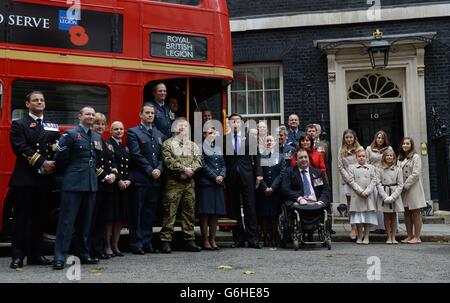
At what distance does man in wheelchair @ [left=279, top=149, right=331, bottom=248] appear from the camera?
8.40m

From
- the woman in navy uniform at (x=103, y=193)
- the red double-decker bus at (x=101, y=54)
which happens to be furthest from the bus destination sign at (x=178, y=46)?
the woman in navy uniform at (x=103, y=193)

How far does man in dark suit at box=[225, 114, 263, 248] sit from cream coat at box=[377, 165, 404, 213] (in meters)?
2.12

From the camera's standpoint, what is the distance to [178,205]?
821 centimetres

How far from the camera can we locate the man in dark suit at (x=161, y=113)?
8523mm

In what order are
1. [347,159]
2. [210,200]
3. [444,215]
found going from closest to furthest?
[210,200], [347,159], [444,215]

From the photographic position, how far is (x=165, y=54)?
8711mm

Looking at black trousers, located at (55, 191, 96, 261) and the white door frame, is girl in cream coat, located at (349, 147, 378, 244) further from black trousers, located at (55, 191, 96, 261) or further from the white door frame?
black trousers, located at (55, 191, 96, 261)

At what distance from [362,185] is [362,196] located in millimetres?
190

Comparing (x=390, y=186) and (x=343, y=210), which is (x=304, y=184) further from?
(x=343, y=210)

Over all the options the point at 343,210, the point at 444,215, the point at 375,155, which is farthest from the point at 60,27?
the point at 444,215

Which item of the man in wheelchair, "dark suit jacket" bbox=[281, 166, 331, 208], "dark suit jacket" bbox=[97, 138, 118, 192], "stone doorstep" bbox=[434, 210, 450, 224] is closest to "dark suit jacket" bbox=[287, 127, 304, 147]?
the man in wheelchair

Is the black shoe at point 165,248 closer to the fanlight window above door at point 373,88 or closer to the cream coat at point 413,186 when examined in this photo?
the cream coat at point 413,186

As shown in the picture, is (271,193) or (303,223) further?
(271,193)

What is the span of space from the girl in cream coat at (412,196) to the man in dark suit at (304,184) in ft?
5.11
